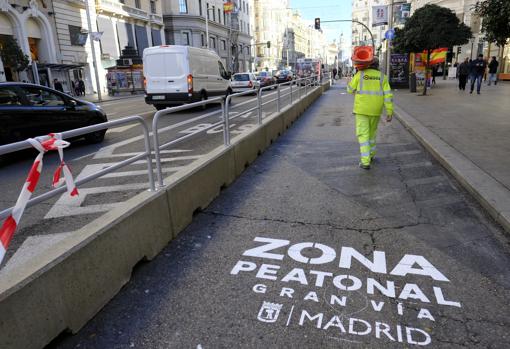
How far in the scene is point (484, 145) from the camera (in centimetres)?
745

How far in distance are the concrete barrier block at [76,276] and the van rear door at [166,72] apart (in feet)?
43.7

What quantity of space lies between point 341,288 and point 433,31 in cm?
2237

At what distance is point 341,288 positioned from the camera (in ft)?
10.3

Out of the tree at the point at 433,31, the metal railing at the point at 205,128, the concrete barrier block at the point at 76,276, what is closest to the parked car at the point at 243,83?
the tree at the point at 433,31

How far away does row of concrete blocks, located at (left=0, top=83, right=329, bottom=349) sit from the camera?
7.45 feet

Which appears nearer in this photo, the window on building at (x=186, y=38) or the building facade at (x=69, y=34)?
the building facade at (x=69, y=34)

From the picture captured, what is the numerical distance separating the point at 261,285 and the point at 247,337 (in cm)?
64

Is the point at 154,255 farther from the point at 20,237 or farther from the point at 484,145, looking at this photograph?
the point at 484,145

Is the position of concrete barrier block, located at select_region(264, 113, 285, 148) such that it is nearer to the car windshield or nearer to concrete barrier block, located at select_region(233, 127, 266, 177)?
concrete barrier block, located at select_region(233, 127, 266, 177)

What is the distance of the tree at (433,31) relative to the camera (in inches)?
850

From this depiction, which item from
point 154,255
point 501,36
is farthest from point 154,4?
point 154,255

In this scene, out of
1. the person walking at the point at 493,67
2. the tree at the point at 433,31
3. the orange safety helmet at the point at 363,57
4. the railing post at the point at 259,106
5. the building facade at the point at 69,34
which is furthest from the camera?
the building facade at the point at 69,34

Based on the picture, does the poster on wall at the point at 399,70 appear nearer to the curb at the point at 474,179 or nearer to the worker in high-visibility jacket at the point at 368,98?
the curb at the point at 474,179

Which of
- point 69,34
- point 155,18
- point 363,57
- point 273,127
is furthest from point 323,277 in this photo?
point 155,18
